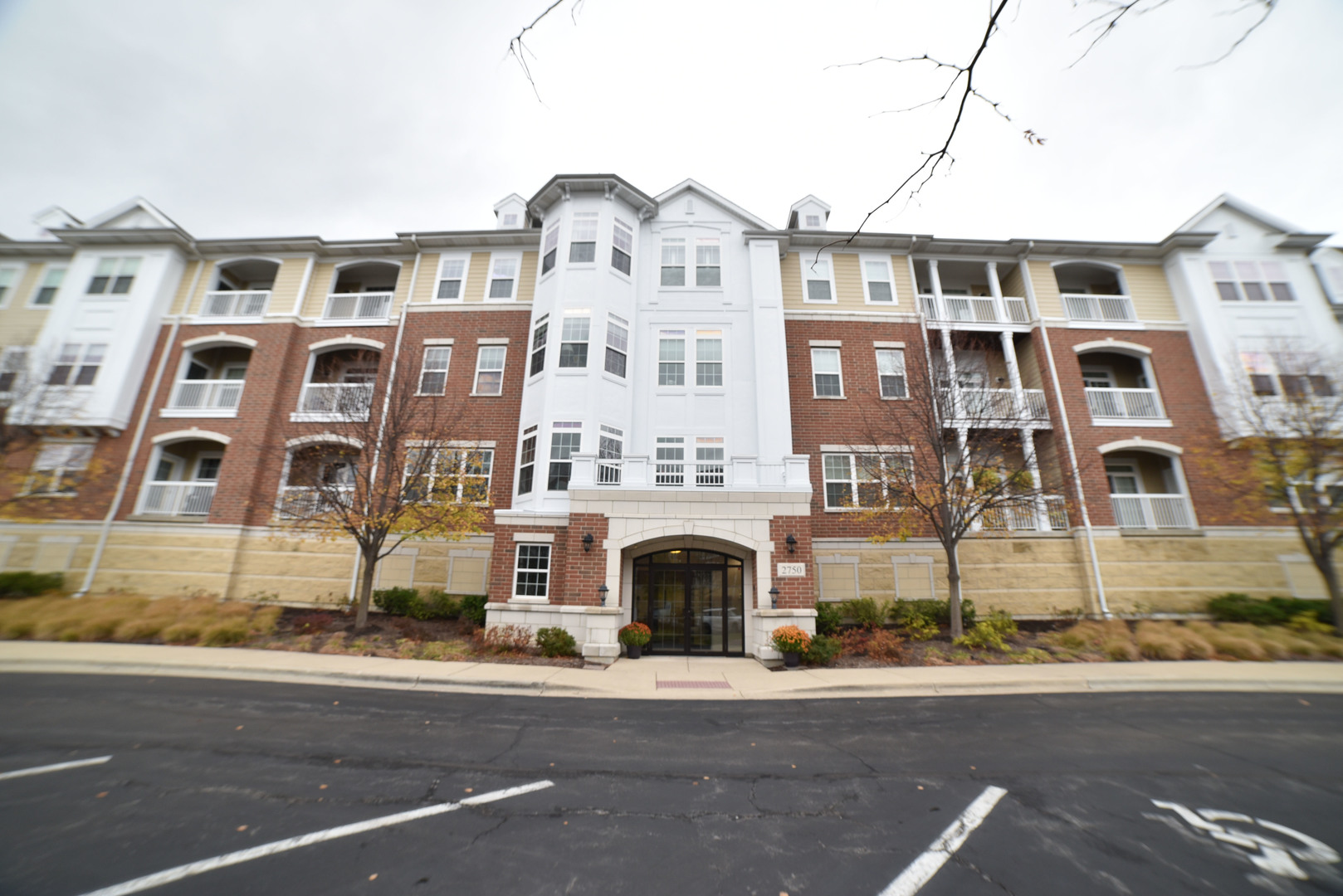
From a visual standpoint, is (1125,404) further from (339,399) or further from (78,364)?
(78,364)

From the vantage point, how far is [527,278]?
755 inches

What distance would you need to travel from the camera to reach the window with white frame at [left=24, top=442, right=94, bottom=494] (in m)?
16.5

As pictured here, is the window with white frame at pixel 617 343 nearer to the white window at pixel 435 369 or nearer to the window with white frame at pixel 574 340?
the window with white frame at pixel 574 340

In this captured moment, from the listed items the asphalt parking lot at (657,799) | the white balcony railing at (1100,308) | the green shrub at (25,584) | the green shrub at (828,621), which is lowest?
the asphalt parking lot at (657,799)

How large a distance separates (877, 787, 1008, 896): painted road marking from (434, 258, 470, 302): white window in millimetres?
20594

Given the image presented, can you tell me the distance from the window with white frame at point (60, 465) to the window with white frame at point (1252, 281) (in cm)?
4176

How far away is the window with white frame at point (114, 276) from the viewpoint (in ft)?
62.2

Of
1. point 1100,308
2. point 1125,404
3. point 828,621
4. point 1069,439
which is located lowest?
point 828,621

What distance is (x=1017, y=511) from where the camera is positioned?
52.5 feet

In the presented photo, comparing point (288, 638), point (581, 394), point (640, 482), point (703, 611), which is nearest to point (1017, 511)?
point (703, 611)

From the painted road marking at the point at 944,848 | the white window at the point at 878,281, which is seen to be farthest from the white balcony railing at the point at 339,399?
the white window at the point at 878,281

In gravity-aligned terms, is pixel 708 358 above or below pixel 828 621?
above

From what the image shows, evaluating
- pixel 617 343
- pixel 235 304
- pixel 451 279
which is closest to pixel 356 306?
pixel 451 279

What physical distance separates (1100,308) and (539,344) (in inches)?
845
